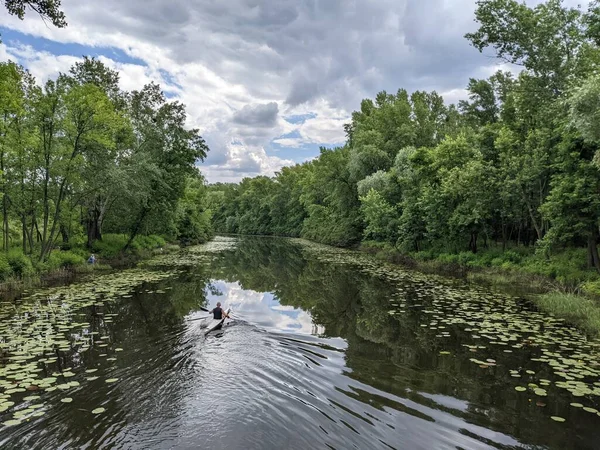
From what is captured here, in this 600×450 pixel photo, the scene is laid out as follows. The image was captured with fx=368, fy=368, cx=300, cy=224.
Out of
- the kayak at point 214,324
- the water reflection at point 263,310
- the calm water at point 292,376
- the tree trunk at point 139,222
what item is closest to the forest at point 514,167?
the calm water at point 292,376

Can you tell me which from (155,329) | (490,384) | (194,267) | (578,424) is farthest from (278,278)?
(578,424)

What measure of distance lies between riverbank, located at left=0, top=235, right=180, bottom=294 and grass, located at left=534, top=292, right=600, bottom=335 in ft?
70.8

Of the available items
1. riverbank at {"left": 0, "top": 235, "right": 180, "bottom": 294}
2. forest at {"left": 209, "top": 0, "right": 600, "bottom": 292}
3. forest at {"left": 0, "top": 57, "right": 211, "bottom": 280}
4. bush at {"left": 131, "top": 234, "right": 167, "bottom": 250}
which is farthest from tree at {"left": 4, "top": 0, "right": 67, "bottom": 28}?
bush at {"left": 131, "top": 234, "right": 167, "bottom": 250}

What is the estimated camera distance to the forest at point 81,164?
1827cm

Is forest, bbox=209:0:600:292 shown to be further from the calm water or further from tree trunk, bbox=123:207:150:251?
tree trunk, bbox=123:207:150:251

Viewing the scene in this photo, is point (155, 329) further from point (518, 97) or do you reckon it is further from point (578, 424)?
point (518, 97)

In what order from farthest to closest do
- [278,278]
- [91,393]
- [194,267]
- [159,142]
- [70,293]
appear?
[159,142]
[194,267]
[278,278]
[70,293]
[91,393]

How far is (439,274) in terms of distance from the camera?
23969 mm

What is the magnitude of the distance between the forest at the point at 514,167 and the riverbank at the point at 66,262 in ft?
69.4

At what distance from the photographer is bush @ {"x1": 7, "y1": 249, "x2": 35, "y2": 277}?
17.1m

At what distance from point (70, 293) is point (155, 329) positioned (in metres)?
6.93

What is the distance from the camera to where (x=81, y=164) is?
67.9ft

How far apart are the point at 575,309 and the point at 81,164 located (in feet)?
79.3

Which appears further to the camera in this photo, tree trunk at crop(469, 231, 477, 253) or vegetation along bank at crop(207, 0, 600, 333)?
tree trunk at crop(469, 231, 477, 253)
